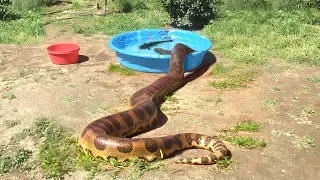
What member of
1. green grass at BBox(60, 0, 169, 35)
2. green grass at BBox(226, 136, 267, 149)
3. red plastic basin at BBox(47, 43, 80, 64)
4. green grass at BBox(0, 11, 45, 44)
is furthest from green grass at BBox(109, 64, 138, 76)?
green grass at BBox(226, 136, 267, 149)

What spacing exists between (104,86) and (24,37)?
4.51 meters

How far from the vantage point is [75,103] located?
7316 mm

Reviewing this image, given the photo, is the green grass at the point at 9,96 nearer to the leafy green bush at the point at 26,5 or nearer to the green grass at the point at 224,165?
the green grass at the point at 224,165

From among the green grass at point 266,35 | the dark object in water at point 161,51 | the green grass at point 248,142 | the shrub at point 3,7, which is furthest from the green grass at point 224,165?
the shrub at point 3,7

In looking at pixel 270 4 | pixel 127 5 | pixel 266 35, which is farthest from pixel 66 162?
pixel 270 4

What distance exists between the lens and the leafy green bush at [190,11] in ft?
41.1

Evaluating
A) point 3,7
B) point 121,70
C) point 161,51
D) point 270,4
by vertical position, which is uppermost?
point 270,4

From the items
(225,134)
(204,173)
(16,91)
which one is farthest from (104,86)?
(204,173)

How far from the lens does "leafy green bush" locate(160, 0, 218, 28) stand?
494 inches

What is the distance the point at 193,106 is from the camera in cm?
736

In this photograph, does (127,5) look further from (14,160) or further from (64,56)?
(14,160)

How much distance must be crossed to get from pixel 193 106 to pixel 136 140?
227 centimetres

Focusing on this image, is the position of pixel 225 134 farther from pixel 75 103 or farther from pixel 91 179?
pixel 75 103

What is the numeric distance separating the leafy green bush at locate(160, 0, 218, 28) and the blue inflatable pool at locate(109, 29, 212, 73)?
1.68 metres
